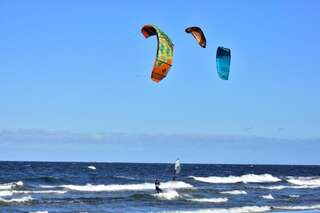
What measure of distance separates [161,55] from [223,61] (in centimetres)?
234

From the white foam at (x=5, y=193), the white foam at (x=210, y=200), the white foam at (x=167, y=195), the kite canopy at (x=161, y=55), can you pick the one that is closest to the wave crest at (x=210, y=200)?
the white foam at (x=210, y=200)

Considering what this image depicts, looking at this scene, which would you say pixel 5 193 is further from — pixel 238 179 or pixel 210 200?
pixel 238 179

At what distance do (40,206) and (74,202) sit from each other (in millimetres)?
2461

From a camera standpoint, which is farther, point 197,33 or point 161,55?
point 197,33

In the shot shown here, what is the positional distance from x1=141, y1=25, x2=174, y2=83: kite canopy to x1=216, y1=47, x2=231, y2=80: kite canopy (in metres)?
1.48

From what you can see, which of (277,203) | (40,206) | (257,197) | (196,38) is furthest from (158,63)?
(257,197)

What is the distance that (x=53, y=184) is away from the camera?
4544 cm

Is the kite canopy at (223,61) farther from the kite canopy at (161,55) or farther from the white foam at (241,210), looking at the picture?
the white foam at (241,210)

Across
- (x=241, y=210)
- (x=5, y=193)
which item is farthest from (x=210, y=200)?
(x=5, y=193)

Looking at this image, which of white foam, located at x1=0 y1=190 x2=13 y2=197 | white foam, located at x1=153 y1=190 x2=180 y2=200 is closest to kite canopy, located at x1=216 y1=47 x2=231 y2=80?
white foam, located at x1=153 y1=190 x2=180 y2=200

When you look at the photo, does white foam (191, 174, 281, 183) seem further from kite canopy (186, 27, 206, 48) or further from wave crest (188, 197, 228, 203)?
kite canopy (186, 27, 206, 48)

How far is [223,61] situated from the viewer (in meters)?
19.8

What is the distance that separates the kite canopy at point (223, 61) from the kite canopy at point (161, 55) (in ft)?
4.87

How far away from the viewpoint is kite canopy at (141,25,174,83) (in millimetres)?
18062
